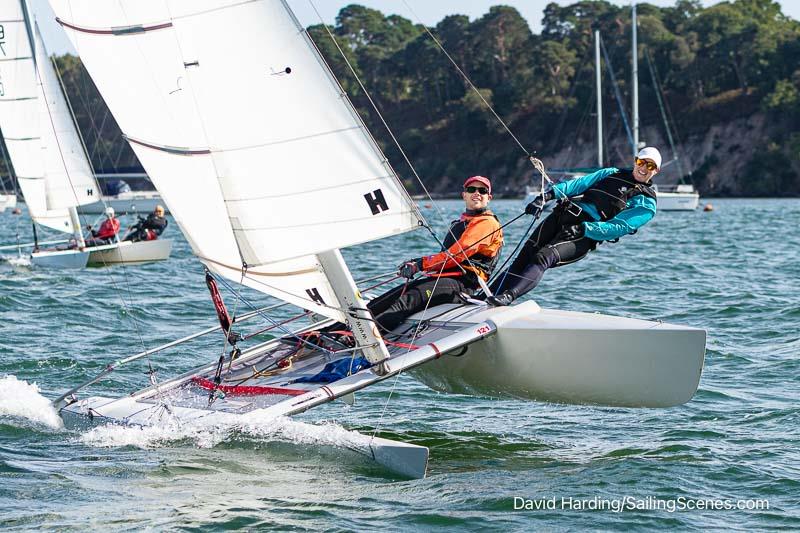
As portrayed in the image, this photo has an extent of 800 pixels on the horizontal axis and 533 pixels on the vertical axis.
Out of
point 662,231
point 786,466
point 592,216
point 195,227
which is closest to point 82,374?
point 195,227

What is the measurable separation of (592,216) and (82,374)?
420cm

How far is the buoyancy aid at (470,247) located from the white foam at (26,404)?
2.59 metres

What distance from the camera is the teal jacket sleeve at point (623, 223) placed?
7348mm

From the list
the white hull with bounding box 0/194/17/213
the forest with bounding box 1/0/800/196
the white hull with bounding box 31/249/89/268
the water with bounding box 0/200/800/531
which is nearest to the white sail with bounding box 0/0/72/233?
the white hull with bounding box 31/249/89/268

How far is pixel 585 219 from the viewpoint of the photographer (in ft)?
25.0

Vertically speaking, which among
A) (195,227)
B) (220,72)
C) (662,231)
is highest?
(220,72)

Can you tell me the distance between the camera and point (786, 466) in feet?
19.4

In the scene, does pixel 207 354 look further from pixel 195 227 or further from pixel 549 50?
pixel 549 50

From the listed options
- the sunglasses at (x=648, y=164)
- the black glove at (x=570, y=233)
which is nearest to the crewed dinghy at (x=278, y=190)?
the black glove at (x=570, y=233)

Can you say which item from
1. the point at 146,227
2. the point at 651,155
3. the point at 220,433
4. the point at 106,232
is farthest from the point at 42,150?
the point at 651,155

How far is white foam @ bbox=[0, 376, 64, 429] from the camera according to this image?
23.0ft

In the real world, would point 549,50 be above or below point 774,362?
above

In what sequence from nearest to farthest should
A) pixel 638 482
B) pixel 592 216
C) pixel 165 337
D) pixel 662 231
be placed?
pixel 638 482 → pixel 592 216 → pixel 165 337 → pixel 662 231

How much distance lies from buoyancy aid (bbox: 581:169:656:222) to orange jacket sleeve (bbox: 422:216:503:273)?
29.7 inches
